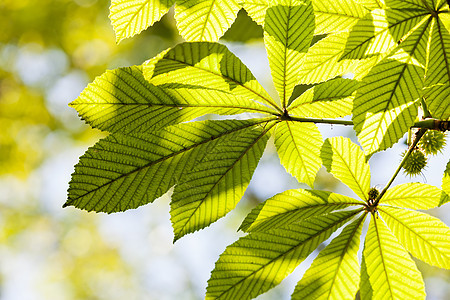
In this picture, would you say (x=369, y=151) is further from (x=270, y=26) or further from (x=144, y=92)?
(x=144, y=92)

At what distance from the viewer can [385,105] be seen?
2.61 ft

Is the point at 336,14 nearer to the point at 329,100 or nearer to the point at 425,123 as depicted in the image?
the point at 329,100

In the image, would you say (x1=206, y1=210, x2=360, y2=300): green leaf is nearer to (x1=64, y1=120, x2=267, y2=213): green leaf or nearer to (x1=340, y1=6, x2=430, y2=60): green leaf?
(x1=64, y1=120, x2=267, y2=213): green leaf

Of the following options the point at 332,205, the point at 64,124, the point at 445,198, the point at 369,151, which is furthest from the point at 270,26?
the point at 64,124

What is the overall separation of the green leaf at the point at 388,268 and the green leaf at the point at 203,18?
2.24 ft

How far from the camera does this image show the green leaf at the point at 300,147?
1.03 m

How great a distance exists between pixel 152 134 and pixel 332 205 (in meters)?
0.55

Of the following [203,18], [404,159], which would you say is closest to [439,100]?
[404,159]

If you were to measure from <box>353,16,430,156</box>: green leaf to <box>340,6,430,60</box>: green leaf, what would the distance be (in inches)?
3.1

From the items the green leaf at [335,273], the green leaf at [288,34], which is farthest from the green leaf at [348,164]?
the green leaf at [288,34]

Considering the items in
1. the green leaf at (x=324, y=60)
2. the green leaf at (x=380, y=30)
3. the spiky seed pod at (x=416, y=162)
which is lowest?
the spiky seed pod at (x=416, y=162)

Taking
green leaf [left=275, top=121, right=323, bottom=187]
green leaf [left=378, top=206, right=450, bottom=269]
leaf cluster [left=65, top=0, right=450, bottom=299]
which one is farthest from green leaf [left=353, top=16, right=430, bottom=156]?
green leaf [left=378, top=206, right=450, bottom=269]

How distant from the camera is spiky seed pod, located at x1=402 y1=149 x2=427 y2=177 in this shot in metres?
1.29

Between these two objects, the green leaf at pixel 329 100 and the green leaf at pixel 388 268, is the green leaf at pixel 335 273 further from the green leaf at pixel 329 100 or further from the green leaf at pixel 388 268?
the green leaf at pixel 329 100
